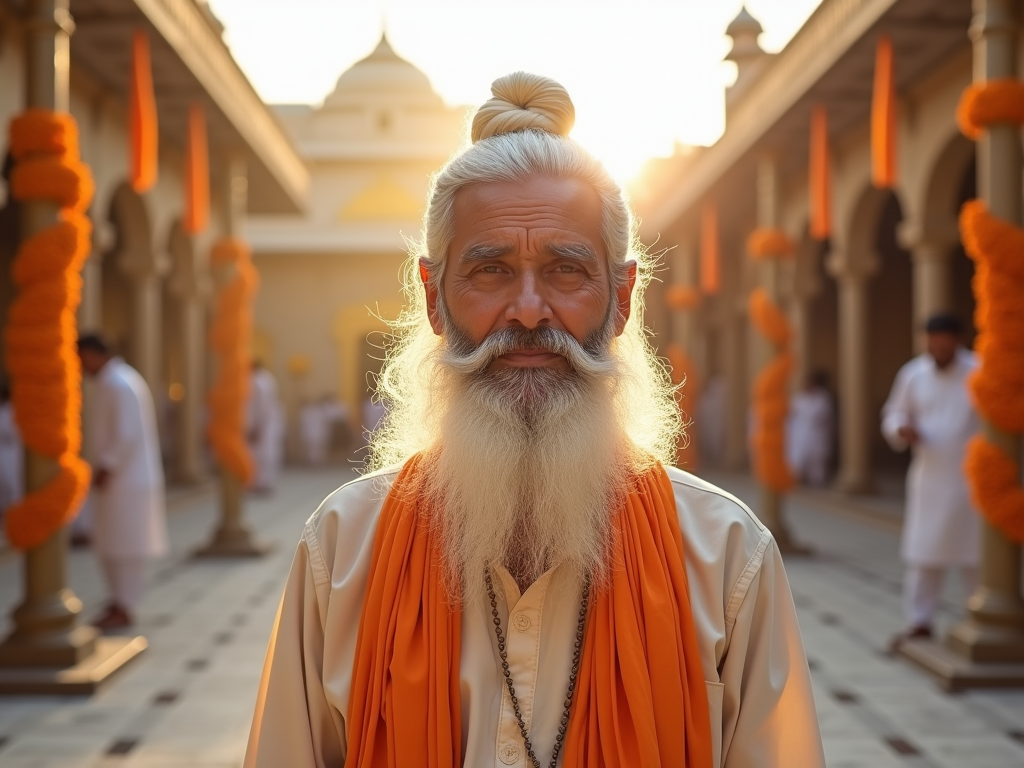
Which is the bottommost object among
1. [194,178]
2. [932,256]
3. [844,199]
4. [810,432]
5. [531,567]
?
[810,432]

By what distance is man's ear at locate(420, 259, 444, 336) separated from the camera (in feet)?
6.16

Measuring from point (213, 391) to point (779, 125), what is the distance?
562cm

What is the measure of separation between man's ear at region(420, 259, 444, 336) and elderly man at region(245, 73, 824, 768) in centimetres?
4

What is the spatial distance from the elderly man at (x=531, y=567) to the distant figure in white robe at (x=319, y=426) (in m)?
19.9

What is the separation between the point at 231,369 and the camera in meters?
9.39

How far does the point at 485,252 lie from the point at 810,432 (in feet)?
44.1

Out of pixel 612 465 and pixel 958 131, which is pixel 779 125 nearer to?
pixel 958 131

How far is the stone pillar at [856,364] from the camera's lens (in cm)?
1220

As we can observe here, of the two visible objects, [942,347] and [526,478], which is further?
[942,347]

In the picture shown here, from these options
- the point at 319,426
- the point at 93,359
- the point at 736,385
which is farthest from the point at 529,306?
the point at 319,426

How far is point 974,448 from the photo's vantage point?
5.16m

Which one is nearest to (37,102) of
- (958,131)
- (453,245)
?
(453,245)

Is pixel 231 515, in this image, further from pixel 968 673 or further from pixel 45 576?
pixel 968 673

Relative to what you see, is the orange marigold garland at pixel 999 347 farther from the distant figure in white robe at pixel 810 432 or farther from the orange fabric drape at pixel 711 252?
the distant figure in white robe at pixel 810 432
